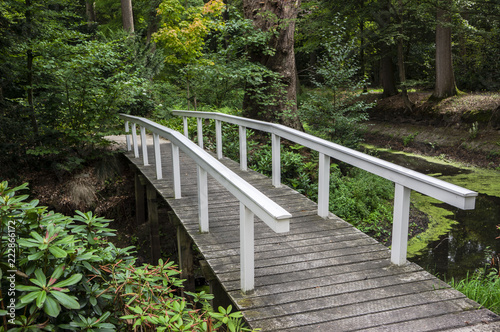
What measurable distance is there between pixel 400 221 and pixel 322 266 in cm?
85

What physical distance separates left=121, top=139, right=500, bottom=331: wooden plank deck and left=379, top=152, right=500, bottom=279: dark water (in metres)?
3.22

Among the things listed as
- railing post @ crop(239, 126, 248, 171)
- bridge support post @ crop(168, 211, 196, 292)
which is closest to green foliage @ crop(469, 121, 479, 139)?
railing post @ crop(239, 126, 248, 171)

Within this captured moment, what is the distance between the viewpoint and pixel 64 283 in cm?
193

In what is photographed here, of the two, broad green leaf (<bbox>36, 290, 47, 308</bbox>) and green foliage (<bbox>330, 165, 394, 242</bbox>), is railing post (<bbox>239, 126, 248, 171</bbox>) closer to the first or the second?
green foliage (<bbox>330, 165, 394, 242</bbox>)

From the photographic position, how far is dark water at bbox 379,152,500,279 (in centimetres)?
716

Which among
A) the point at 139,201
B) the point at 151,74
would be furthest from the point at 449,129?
the point at 139,201

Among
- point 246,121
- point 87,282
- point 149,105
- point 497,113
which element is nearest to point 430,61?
point 497,113

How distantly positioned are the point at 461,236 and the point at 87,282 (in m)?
7.99

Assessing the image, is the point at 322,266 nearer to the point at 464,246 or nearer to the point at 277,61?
the point at 464,246

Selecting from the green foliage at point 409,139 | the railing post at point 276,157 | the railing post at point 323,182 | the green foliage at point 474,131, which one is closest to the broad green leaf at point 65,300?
the railing post at point 323,182

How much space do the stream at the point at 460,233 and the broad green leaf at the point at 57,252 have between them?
Result: 5156 mm

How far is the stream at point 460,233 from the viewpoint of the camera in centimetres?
727

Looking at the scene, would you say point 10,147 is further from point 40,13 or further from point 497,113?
point 497,113

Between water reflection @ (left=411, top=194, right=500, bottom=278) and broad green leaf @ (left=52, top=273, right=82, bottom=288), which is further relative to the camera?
water reflection @ (left=411, top=194, right=500, bottom=278)
